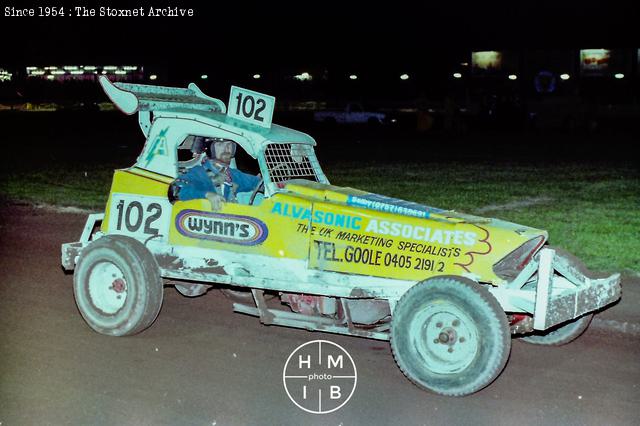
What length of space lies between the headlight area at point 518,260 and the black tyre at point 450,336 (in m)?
0.44

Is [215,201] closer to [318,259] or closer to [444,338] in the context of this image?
[318,259]

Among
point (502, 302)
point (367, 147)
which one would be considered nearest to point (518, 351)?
point (502, 302)

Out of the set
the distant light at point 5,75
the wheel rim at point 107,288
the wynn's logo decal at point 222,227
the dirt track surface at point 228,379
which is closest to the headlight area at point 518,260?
the dirt track surface at point 228,379

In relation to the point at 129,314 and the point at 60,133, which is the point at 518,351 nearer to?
the point at 129,314

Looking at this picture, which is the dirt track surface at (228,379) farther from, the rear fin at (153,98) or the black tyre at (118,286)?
the rear fin at (153,98)

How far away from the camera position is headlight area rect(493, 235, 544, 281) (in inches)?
252

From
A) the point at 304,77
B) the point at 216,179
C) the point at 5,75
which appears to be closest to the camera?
the point at 216,179

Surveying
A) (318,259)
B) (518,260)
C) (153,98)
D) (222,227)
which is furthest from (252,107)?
(518,260)

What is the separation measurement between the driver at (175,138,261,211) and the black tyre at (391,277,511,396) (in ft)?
6.17

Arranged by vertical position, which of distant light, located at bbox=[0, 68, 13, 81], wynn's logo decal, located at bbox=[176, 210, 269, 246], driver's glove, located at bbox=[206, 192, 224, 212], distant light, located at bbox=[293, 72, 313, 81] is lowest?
wynn's logo decal, located at bbox=[176, 210, 269, 246]

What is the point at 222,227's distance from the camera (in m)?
7.16

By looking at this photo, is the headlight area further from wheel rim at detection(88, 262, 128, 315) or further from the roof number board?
wheel rim at detection(88, 262, 128, 315)

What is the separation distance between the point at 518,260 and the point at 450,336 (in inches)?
30.7

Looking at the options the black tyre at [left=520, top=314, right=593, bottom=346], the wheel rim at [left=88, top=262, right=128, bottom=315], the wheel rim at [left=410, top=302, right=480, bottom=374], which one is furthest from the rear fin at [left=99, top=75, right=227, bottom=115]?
the black tyre at [left=520, top=314, right=593, bottom=346]
